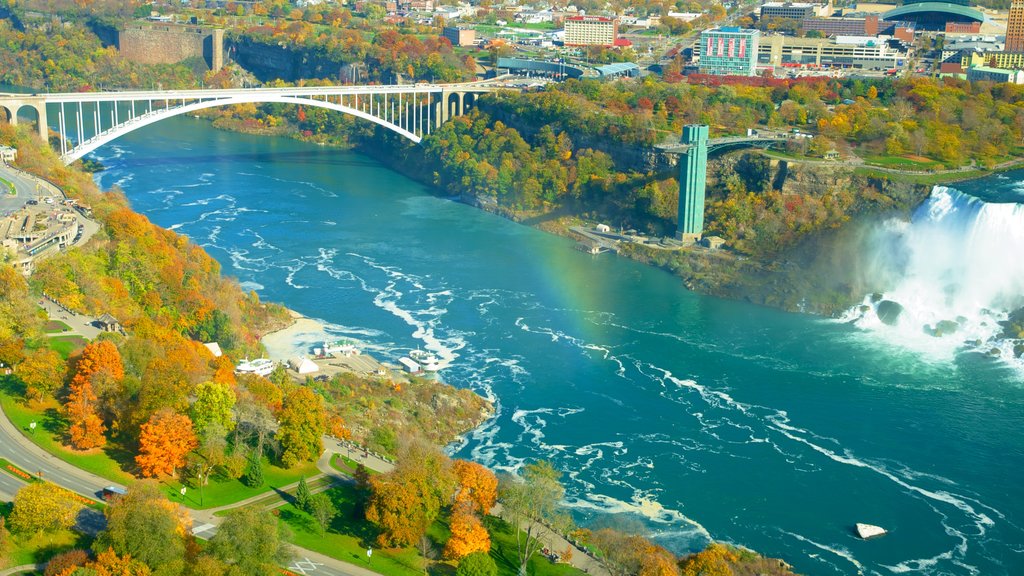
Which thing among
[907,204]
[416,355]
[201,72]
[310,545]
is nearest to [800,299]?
[907,204]

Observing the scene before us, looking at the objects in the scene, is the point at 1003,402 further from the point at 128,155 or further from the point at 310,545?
the point at 128,155

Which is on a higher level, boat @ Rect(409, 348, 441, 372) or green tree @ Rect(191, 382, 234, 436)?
green tree @ Rect(191, 382, 234, 436)

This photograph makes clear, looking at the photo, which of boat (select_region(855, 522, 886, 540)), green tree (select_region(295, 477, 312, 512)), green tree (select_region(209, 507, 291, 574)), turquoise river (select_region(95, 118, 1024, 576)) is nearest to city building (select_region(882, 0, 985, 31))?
turquoise river (select_region(95, 118, 1024, 576))

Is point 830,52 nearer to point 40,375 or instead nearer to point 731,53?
point 731,53

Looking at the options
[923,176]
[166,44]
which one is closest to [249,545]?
[923,176]

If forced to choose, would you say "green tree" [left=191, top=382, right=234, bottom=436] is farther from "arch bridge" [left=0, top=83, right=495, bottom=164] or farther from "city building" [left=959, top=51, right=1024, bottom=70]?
"city building" [left=959, top=51, right=1024, bottom=70]
